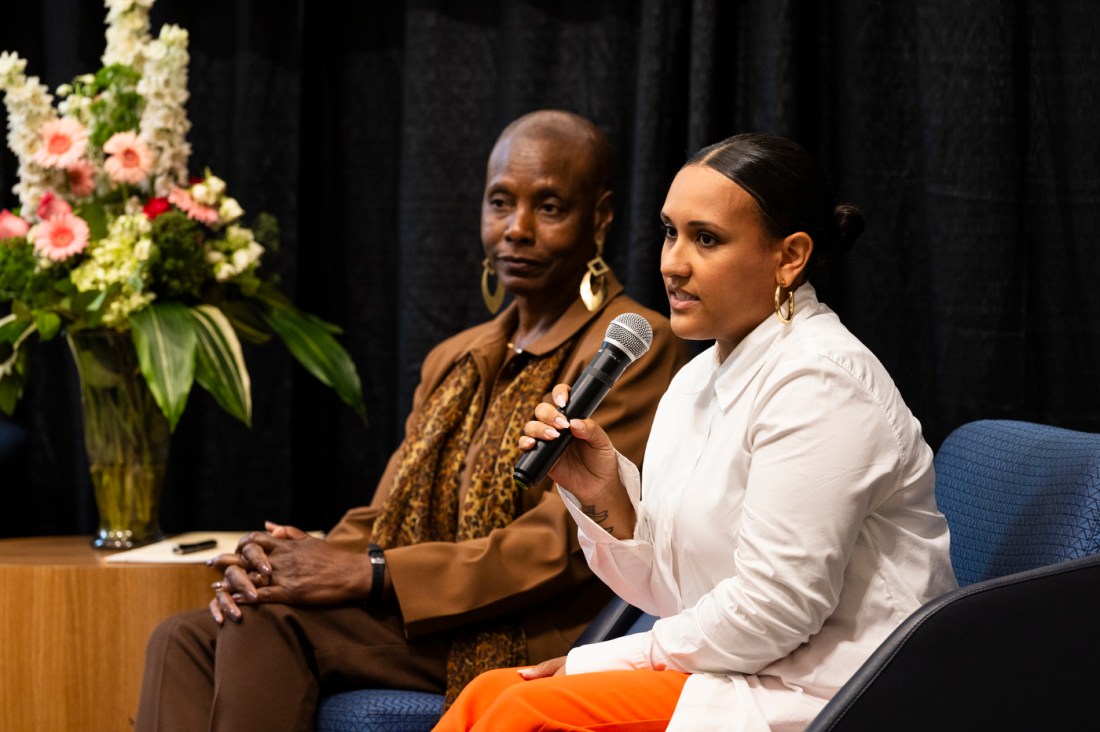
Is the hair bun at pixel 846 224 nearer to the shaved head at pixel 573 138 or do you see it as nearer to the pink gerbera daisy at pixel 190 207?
the shaved head at pixel 573 138

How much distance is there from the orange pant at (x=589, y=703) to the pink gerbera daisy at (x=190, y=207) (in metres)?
1.49

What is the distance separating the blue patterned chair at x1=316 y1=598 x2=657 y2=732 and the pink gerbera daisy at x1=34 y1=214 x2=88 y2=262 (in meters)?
1.07

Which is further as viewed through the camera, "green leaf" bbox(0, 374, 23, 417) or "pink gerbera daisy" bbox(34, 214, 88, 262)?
"green leaf" bbox(0, 374, 23, 417)

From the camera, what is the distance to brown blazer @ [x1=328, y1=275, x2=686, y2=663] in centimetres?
208

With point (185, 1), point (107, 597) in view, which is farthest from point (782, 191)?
point (185, 1)

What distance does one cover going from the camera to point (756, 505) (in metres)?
1.42

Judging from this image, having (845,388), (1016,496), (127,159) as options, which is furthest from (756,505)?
(127,159)

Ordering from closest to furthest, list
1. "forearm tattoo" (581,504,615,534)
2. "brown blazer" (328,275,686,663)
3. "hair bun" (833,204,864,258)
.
A: "hair bun" (833,204,864,258)
"forearm tattoo" (581,504,615,534)
"brown blazer" (328,275,686,663)

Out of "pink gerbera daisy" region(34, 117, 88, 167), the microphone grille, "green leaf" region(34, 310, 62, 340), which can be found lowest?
"green leaf" region(34, 310, 62, 340)

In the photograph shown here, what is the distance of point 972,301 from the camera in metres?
2.37

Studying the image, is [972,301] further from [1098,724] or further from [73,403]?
[73,403]

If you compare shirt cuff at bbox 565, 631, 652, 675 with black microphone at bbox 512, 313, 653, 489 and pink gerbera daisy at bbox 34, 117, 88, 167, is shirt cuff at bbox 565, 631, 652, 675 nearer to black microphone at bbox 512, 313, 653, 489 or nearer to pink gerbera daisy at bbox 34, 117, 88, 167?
black microphone at bbox 512, 313, 653, 489

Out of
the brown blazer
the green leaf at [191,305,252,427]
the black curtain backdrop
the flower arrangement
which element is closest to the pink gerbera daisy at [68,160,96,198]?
the flower arrangement

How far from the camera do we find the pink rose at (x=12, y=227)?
2.62 meters
